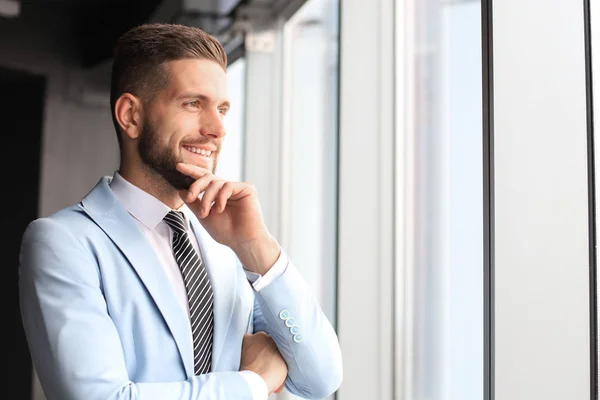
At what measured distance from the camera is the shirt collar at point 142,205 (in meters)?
1.40

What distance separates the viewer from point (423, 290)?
7.30ft

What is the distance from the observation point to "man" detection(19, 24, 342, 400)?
1.20m

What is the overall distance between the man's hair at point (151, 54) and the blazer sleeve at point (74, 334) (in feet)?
1.13

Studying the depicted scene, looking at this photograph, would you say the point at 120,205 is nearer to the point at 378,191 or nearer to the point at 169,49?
the point at 169,49

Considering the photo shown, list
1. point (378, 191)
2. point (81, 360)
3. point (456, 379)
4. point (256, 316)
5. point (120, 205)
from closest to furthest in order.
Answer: point (81, 360) → point (120, 205) → point (256, 316) → point (456, 379) → point (378, 191)

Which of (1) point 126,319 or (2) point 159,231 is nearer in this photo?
(1) point 126,319

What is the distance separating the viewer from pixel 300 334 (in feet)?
4.46

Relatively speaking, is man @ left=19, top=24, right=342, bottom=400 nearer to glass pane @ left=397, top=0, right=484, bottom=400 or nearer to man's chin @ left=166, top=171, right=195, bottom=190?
man's chin @ left=166, top=171, right=195, bottom=190

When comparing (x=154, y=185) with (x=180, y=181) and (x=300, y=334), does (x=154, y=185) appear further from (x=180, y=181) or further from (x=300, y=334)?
(x=300, y=334)

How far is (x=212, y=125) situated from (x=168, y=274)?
314mm

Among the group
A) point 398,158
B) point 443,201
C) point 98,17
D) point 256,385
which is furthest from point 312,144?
point 256,385

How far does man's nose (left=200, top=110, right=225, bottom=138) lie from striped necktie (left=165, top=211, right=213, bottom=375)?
0.19 metres

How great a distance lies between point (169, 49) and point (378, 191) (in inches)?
47.4

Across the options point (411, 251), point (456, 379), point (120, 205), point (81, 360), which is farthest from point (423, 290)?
point (81, 360)
